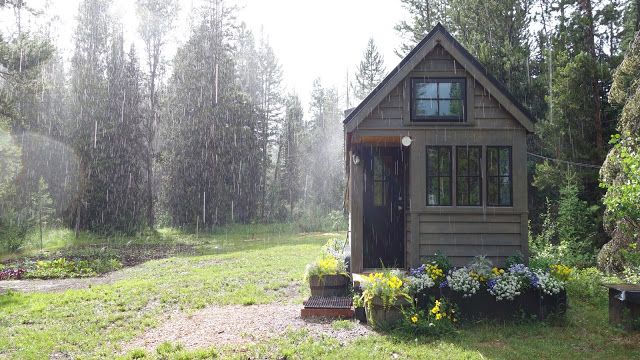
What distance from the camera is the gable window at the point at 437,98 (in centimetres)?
902

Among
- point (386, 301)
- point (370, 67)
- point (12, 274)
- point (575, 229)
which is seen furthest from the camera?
point (370, 67)

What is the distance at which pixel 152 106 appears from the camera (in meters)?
29.6

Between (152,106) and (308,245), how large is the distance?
50.5ft

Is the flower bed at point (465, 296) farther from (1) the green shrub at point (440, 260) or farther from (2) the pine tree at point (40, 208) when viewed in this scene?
(2) the pine tree at point (40, 208)

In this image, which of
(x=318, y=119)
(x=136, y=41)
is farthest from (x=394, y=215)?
(x=318, y=119)

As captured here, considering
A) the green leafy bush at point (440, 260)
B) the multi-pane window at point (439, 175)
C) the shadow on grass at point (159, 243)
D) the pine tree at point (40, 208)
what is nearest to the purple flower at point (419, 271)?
the green leafy bush at point (440, 260)

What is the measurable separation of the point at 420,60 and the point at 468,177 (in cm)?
237

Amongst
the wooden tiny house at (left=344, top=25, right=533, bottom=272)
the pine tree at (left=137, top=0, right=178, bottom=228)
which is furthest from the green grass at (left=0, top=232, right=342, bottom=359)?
the pine tree at (left=137, top=0, right=178, bottom=228)

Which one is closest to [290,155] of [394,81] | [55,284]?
[55,284]

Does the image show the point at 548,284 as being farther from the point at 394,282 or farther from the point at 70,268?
the point at 70,268

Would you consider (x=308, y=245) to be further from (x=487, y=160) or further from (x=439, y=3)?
(x=439, y=3)

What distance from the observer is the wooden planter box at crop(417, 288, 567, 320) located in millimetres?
7492

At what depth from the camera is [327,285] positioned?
9.00 m

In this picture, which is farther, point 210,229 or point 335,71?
point 335,71
